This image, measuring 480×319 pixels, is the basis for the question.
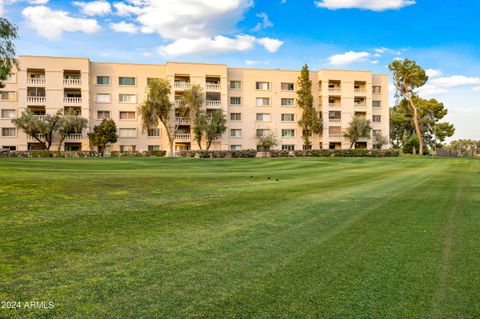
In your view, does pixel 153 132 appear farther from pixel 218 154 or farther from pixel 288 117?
pixel 288 117

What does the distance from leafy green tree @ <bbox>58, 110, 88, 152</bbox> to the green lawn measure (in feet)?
153

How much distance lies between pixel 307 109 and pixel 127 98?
3130 cm

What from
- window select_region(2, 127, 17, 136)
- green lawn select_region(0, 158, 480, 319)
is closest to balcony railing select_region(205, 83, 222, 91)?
window select_region(2, 127, 17, 136)

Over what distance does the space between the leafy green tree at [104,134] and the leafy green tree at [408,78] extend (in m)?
53.6

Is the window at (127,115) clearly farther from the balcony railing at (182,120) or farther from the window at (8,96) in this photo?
the window at (8,96)

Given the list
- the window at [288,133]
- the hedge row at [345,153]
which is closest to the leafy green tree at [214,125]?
the hedge row at [345,153]

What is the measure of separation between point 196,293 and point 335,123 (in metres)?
67.9

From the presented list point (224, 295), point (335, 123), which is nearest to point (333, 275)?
point (224, 295)

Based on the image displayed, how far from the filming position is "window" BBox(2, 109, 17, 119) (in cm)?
5631

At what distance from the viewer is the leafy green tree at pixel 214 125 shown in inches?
2293

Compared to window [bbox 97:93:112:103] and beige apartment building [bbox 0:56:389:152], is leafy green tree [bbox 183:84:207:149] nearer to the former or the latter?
beige apartment building [bbox 0:56:389:152]

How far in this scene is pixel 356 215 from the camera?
8.42m

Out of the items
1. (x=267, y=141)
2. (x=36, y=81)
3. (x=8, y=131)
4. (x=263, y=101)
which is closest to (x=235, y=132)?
(x=267, y=141)

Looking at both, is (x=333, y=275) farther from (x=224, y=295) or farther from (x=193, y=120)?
(x=193, y=120)
